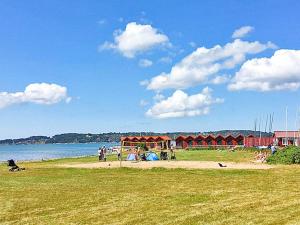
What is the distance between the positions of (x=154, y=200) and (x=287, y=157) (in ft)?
80.3

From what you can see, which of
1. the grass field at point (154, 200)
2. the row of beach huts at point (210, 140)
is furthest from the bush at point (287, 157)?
the row of beach huts at point (210, 140)

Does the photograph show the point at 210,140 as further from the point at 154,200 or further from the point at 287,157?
the point at 154,200

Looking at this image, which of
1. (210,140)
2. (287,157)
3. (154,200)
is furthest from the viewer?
(210,140)

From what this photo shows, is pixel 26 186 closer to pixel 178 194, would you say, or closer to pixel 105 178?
pixel 105 178

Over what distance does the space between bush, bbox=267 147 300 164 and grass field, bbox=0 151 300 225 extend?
11173mm

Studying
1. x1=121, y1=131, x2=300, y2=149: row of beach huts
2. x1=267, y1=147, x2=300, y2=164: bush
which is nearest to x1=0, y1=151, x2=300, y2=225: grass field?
x1=267, y1=147, x2=300, y2=164: bush

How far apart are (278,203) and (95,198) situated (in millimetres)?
8026

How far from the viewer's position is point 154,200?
20391mm

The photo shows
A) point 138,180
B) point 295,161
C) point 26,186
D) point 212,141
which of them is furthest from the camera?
point 212,141

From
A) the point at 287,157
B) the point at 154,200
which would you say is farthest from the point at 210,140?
the point at 154,200

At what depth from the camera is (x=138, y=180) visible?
96.4 feet

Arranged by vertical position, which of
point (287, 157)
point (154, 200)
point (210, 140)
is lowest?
point (154, 200)

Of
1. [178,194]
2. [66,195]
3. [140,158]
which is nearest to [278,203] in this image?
[178,194]

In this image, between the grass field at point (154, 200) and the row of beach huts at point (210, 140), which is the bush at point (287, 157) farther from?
the row of beach huts at point (210, 140)
